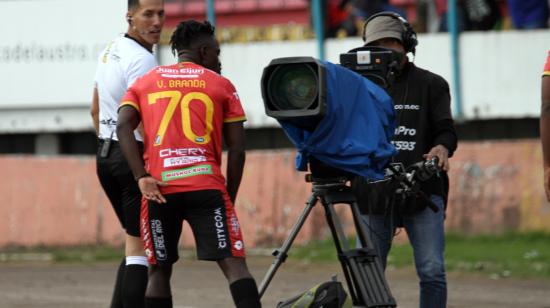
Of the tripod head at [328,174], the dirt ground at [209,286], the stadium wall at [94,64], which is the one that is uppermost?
the tripod head at [328,174]

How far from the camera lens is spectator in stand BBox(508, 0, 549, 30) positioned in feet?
47.1

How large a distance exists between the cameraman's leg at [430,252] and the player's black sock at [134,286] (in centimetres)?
142

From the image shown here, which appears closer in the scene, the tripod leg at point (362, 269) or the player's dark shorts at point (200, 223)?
the tripod leg at point (362, 269)

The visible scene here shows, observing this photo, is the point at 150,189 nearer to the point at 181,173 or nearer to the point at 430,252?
the point at 181,173

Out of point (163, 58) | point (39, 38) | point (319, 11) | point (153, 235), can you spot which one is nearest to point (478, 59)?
point (319, 11)

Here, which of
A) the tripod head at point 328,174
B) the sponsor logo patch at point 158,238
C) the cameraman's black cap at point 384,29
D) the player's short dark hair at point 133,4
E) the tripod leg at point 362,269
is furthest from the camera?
the player's short dark hair at point 133,4

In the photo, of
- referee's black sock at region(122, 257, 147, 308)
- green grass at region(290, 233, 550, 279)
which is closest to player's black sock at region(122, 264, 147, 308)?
referee's black sock at region(122, 257, 147, 308)

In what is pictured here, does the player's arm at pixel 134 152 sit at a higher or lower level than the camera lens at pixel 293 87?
lower

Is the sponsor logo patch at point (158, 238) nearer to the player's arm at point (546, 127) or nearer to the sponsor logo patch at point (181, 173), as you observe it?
the sponsor logo patch at point (181, 173)

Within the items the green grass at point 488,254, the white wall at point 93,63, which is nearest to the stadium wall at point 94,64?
the white wall at point 93,63

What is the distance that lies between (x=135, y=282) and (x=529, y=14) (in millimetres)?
7658

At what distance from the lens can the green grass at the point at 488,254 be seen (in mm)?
11734

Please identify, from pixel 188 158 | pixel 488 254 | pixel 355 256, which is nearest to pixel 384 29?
pixel 188 158

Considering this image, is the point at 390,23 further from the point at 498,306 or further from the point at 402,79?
the point at 498,306
